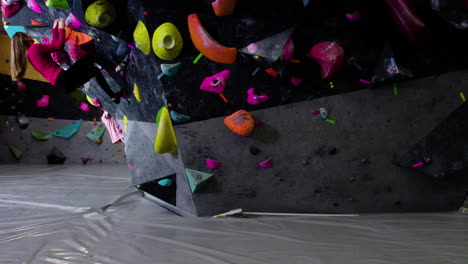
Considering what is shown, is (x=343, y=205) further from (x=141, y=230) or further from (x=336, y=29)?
(x=141, y=230)

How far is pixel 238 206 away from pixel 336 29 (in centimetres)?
100

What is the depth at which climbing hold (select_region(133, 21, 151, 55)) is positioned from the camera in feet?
5.02

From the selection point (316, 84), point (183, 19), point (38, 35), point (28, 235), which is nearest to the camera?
point (28, 235)

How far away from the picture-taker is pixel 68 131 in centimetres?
509

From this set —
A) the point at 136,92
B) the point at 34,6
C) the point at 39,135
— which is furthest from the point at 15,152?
the point at 136,92

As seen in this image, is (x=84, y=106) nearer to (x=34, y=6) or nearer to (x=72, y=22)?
(x=34, y=6)

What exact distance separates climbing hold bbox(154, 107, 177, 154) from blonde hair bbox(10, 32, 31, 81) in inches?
47.5

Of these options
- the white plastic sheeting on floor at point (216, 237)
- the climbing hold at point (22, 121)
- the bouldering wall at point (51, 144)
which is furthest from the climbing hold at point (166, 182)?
the climbing hold at point (22, 121)

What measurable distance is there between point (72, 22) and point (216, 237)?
1.40 m

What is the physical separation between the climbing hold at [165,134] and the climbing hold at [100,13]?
48 cm

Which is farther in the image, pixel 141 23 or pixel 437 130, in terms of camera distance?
pixel 437 130

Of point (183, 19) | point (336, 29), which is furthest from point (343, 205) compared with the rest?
point (183, 19)

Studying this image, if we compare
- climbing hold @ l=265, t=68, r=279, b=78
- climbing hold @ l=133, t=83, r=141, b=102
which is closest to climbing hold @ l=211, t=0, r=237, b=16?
climbing hold @ l=265, t=68, r=279, b=78

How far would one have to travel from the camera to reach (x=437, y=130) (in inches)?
65.2
